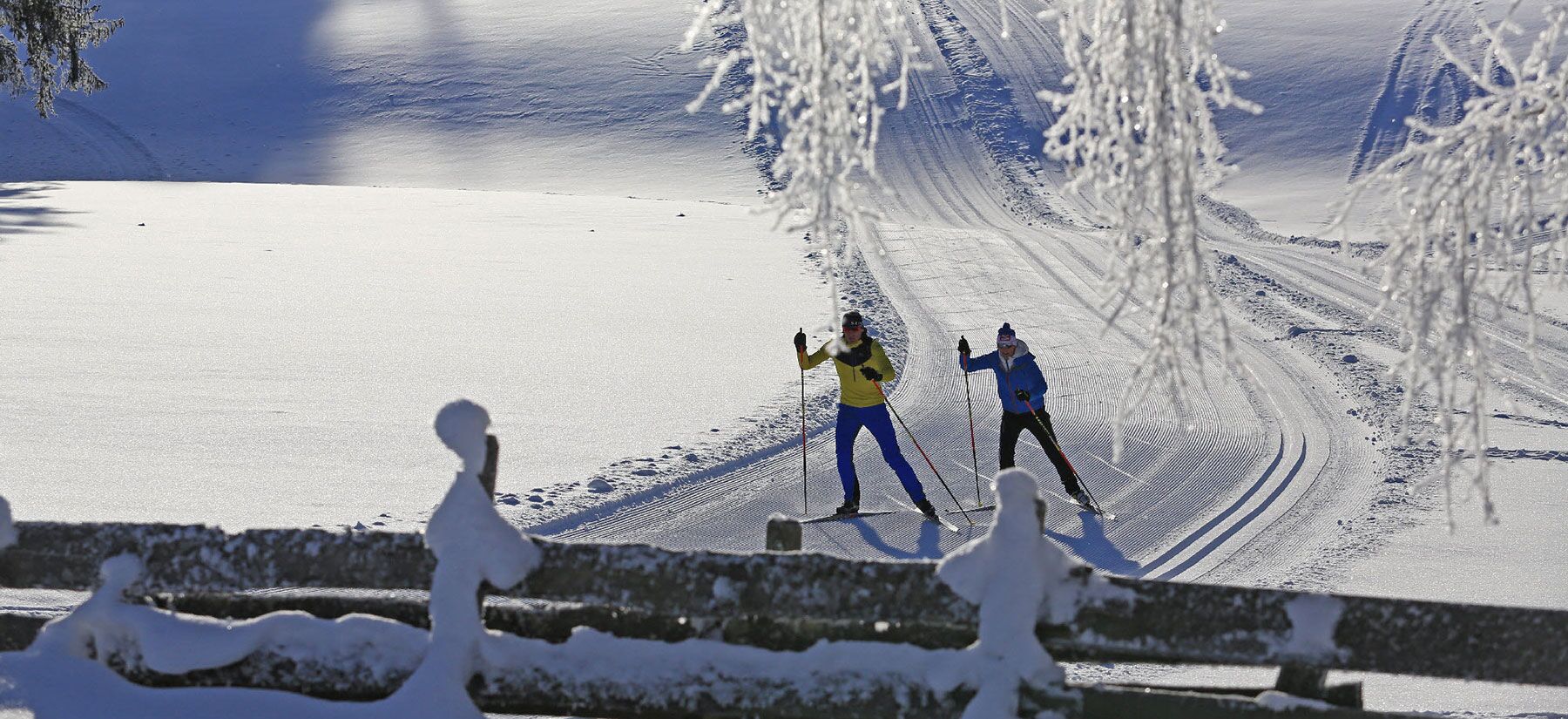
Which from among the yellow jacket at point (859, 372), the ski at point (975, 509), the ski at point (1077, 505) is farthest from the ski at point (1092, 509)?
the yellow jacket at point (859, 372)

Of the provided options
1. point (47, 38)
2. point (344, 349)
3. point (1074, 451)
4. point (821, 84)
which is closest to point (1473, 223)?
point (821, 84)

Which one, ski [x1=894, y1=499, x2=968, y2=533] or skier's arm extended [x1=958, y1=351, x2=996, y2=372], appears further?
skier's arm extended [x1=958, y1=351, x2=996, y2=372]

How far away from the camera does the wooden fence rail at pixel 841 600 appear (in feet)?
12.7

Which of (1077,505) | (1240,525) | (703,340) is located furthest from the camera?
(703,340)

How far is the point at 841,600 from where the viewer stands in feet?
13.2

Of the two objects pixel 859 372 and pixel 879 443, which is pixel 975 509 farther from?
pixel 859 372

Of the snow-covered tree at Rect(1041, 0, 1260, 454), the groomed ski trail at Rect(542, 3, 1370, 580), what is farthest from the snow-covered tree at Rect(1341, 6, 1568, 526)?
the groomed ski trail at Rect(542, 3, 1370, 580)

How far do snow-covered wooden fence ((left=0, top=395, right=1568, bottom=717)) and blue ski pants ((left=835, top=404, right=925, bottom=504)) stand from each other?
545 cm

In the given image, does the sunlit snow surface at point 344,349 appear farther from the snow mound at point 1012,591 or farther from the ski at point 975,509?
the snow mound at point 1012,591

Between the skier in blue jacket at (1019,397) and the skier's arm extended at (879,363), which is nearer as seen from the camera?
the skier's arm extended at (879,363)

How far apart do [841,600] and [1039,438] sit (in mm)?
6372

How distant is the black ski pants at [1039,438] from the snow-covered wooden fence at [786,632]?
5.87m

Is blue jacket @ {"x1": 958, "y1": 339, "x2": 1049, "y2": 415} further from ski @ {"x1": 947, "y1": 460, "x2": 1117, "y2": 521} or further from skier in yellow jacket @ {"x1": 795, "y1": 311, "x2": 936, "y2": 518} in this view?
skier in yellow jacket @ {"x1": 795, "y1": 311, "x2": 936, "y2": 518}

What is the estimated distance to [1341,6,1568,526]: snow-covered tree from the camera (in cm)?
321
